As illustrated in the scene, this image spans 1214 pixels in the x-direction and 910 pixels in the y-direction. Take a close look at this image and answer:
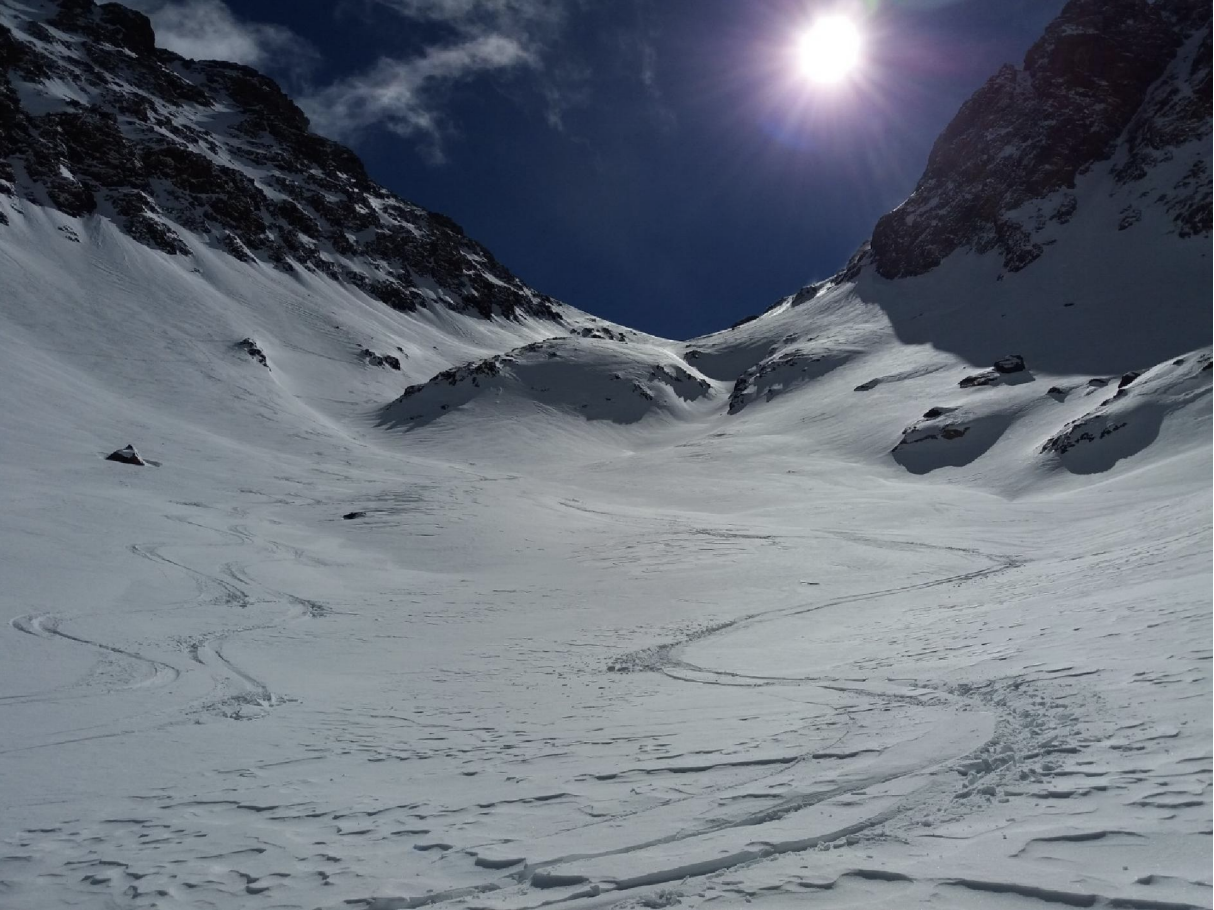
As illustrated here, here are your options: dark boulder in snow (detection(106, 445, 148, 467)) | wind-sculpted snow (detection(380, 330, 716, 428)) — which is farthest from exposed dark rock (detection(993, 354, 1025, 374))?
dark boulder in snow (detection(106, 445, 148, 467))

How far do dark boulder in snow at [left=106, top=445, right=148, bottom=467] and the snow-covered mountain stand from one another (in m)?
0.41

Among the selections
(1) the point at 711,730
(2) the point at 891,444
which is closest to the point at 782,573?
(1) the point at 711,730

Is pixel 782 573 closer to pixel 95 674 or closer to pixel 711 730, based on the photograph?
pixel 711 730

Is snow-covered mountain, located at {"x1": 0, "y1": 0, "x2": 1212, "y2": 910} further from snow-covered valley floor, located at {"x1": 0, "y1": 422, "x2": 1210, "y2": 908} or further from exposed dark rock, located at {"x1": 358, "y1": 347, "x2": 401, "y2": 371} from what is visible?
exposed dark rock, located at {"x1": 358, "y1": 347, "x2": 401, "y2": 371}

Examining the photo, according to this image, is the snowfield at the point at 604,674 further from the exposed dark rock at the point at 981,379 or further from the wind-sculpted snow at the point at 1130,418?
the exposed dark rock at the point at 981,379

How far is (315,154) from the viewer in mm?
138000

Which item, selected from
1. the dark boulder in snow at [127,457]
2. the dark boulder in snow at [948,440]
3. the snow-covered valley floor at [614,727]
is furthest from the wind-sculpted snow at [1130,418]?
the dark boulder in snow at [127,457]

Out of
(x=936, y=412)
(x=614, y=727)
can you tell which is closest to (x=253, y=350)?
(x=936, y=412)

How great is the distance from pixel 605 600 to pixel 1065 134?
97.3m

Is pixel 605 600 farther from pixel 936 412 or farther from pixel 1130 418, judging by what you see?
pixel 936 412

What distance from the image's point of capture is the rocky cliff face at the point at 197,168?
259 ft

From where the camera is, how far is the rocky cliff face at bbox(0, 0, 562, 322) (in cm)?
7888

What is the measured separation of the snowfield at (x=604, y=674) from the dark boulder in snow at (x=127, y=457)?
3.12 feet

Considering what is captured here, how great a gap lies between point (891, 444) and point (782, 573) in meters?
30.8
